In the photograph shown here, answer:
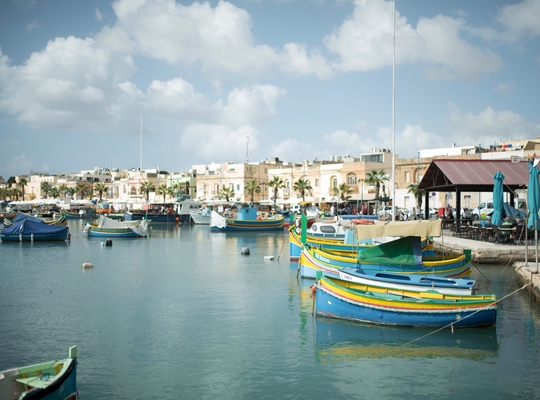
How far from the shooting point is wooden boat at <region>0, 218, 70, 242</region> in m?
47.2

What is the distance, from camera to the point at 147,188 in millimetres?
103625

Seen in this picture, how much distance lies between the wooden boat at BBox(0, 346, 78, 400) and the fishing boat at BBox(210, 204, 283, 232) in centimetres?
5227

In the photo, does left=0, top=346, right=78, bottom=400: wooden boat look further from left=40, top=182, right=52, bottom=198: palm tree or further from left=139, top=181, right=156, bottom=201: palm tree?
left=40, top=182, right=52, bottom=198: palm tree

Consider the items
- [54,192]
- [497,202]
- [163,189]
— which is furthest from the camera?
[54,192]

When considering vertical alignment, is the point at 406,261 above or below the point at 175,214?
below

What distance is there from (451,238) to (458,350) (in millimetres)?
21248

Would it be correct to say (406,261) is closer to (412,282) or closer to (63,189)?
(412,282)

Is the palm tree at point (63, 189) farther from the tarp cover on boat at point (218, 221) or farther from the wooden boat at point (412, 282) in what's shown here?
the wooden boat at point (412, 282)

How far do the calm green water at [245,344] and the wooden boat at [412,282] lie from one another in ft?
5.33

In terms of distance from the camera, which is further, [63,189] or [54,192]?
[54,192]

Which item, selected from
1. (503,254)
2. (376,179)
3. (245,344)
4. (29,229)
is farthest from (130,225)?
(245,344)

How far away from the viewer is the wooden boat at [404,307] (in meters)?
15.6

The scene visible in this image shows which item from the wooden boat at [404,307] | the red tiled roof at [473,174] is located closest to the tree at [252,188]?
the red tiled roof at [473,174]

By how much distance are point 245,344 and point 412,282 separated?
6380 millimetres
